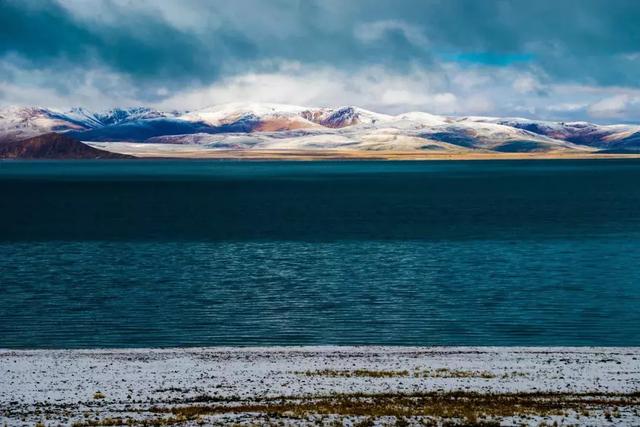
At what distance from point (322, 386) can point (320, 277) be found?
2218 cm

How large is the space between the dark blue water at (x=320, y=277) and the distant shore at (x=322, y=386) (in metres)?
3.90

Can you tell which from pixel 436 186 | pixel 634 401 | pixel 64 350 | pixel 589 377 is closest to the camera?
pixel 634 401

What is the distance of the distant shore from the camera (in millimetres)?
21109

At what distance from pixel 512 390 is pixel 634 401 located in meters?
3.08

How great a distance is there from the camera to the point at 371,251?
191 ft

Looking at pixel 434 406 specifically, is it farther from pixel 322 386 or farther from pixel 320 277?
pixel 320 277

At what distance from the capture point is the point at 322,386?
79.6 ft

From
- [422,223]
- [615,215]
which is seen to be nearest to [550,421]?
[422,223]

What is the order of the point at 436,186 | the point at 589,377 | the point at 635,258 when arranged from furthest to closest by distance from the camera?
the point at 436,186
the point at 635,258
the point at 589,377

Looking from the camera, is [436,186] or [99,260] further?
[436,186]

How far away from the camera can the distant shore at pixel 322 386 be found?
69.3 ft

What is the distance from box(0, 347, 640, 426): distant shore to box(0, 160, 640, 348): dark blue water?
12.8 ft

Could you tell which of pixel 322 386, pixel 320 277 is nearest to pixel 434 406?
Result: pixel 322 386

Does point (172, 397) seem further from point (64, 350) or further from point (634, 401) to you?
point (634, 401)
